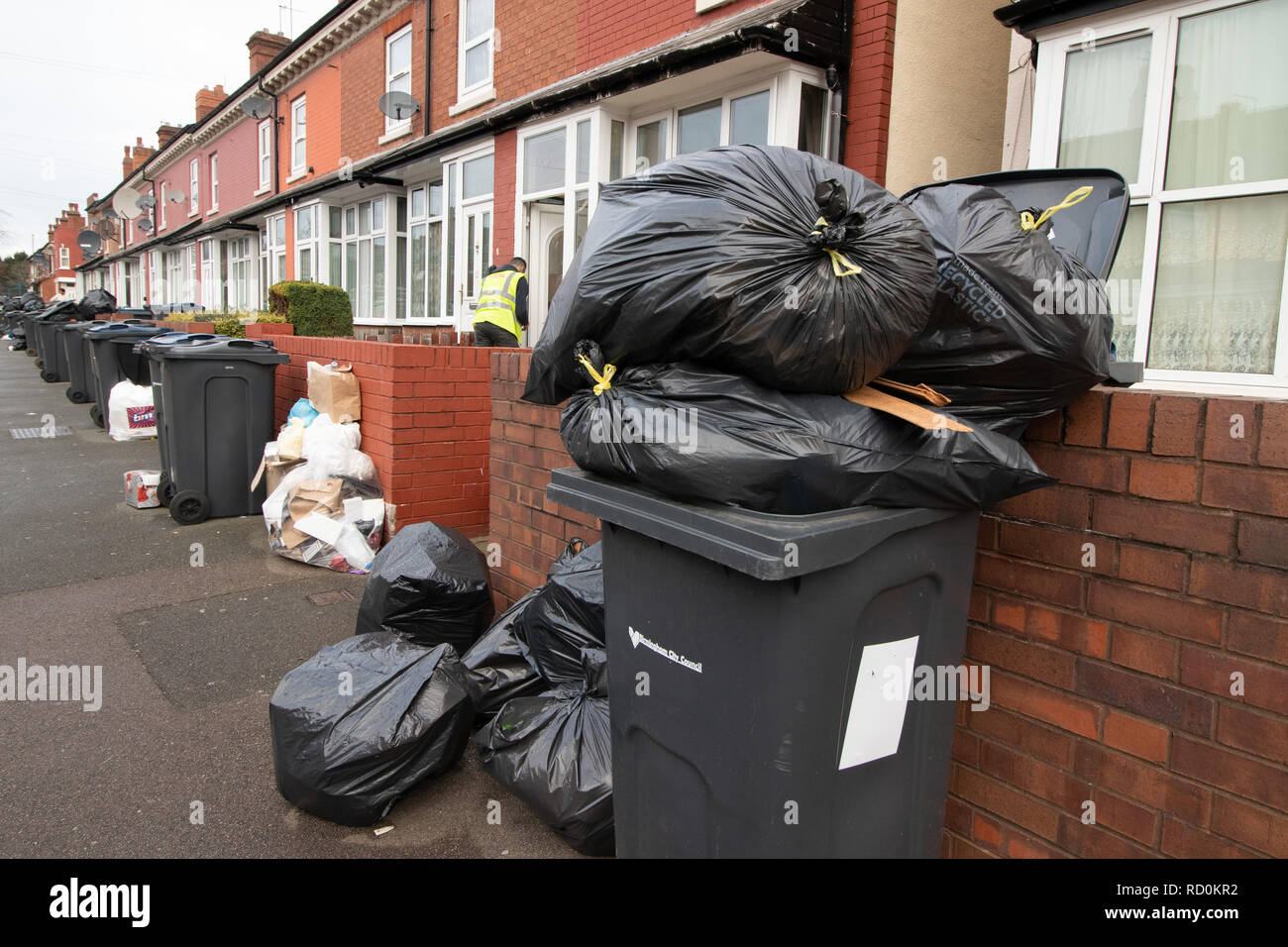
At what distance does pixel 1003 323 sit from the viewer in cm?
177

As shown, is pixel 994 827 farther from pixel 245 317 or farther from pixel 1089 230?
pixel 245 317

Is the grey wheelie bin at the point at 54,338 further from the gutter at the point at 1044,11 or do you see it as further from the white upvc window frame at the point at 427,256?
the gutter at the point at 1044,11

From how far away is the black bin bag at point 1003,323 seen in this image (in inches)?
69.9

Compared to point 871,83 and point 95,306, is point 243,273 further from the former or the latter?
point 871,83

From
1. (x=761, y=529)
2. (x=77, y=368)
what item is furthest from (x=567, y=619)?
(x=77, y=368)

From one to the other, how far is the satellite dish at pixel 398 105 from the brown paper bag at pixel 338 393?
841cm

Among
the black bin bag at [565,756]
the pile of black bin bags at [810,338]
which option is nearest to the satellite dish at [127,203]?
the black bin bag at [565,756]

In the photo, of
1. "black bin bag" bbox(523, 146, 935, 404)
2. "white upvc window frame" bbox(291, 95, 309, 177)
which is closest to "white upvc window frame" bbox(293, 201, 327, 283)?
"white upvc window frame" bbox(291, 95, 309, 177)

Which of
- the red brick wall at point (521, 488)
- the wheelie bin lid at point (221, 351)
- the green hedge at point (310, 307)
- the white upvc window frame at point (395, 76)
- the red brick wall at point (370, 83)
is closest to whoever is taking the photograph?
the red brick wall at point (521, 488)

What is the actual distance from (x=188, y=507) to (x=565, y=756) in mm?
4713

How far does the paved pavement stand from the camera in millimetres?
2488

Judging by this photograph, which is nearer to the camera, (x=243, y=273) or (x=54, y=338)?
(x=54, y=338)

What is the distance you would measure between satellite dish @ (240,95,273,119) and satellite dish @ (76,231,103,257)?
25240mm
